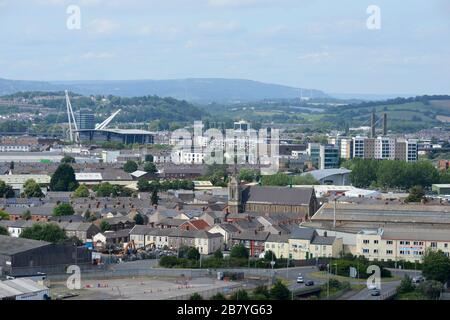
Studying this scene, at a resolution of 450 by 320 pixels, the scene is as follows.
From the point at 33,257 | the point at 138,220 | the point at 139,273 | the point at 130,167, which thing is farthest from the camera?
the point at 130,167

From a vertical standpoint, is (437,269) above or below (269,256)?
above

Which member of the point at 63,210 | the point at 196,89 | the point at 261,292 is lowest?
the point at 63,210

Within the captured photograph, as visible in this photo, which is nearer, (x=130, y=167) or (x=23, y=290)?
(x=23, y=290)

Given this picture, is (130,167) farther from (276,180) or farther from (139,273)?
(139,273)

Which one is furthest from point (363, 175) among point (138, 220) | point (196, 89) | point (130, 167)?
point (196, 89)

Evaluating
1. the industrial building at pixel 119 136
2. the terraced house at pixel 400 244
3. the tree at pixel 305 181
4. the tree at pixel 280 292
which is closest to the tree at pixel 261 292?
the tree at pixel 280 292

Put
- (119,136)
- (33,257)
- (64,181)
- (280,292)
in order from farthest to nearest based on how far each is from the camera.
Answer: (119,136) < (64,181) < (33,257) < (280,292)
